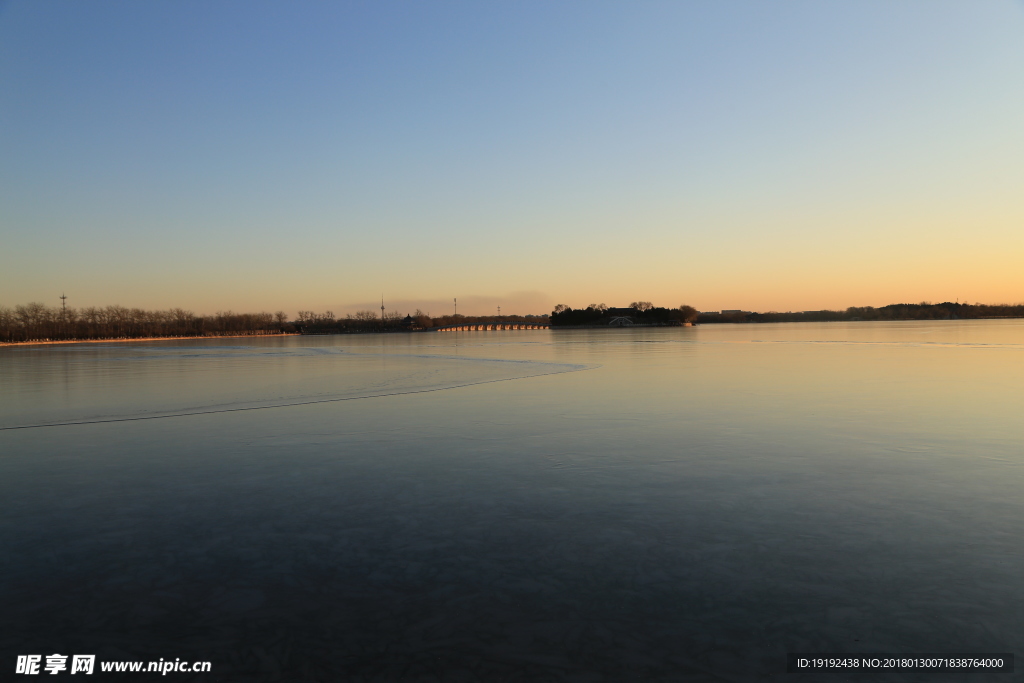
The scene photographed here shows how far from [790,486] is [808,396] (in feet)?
29.3

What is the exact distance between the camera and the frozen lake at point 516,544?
3.64m

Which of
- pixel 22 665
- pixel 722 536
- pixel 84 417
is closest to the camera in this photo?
pixel 22 665

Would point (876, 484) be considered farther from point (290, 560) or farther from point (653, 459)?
point (290, 560)

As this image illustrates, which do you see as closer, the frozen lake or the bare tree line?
the frozen lake

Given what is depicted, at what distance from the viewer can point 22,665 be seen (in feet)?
11.4

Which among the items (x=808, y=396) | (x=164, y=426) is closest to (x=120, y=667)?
(x=164, y=426)

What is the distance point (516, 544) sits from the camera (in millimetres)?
5211

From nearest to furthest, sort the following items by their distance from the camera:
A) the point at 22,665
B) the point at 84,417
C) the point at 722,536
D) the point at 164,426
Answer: the point at 22,665
the point at 722,536
the point at 164,426
the point at 84,417

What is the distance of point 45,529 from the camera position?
5.72 metres

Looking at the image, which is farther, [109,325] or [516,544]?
[109,325]

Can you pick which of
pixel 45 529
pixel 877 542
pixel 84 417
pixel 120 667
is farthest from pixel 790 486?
pixel 84 417

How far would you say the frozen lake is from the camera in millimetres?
3639

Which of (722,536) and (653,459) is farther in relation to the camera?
(653,459)

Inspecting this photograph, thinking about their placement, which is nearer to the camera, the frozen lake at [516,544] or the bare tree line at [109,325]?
the frozen lake at [516,544]
